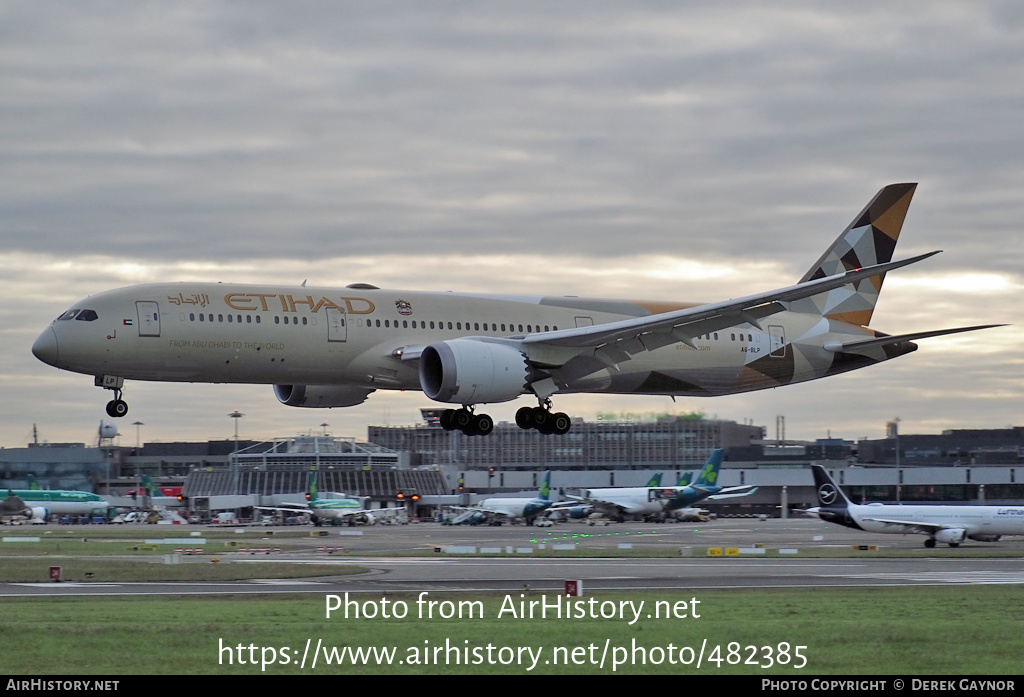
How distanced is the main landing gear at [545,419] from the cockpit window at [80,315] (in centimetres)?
1704

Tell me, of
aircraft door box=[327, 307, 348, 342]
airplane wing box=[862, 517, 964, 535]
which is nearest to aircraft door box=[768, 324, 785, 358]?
aircraft door box=[327, 307, 348, 342]

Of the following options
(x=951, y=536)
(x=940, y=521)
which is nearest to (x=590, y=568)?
(x=951, y=536)

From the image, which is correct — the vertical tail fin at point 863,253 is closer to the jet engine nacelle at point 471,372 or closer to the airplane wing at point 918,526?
the jet engine nacelle at point 471,372

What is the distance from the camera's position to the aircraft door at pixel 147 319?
43406mm

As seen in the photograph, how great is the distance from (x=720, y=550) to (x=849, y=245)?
19306 mm

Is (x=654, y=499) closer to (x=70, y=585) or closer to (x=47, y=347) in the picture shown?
(x=70, y=585)

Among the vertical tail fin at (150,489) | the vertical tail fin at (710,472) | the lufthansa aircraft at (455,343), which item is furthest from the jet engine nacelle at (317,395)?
the vertical tail fin at (150,489)

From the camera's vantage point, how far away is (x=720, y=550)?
229 feet

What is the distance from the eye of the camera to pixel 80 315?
43.4 m

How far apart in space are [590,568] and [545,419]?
7727 millimetres

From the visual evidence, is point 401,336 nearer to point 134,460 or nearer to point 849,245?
point 849,245

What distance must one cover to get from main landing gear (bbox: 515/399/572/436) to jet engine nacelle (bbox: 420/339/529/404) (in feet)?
12.8

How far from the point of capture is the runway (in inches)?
1780
